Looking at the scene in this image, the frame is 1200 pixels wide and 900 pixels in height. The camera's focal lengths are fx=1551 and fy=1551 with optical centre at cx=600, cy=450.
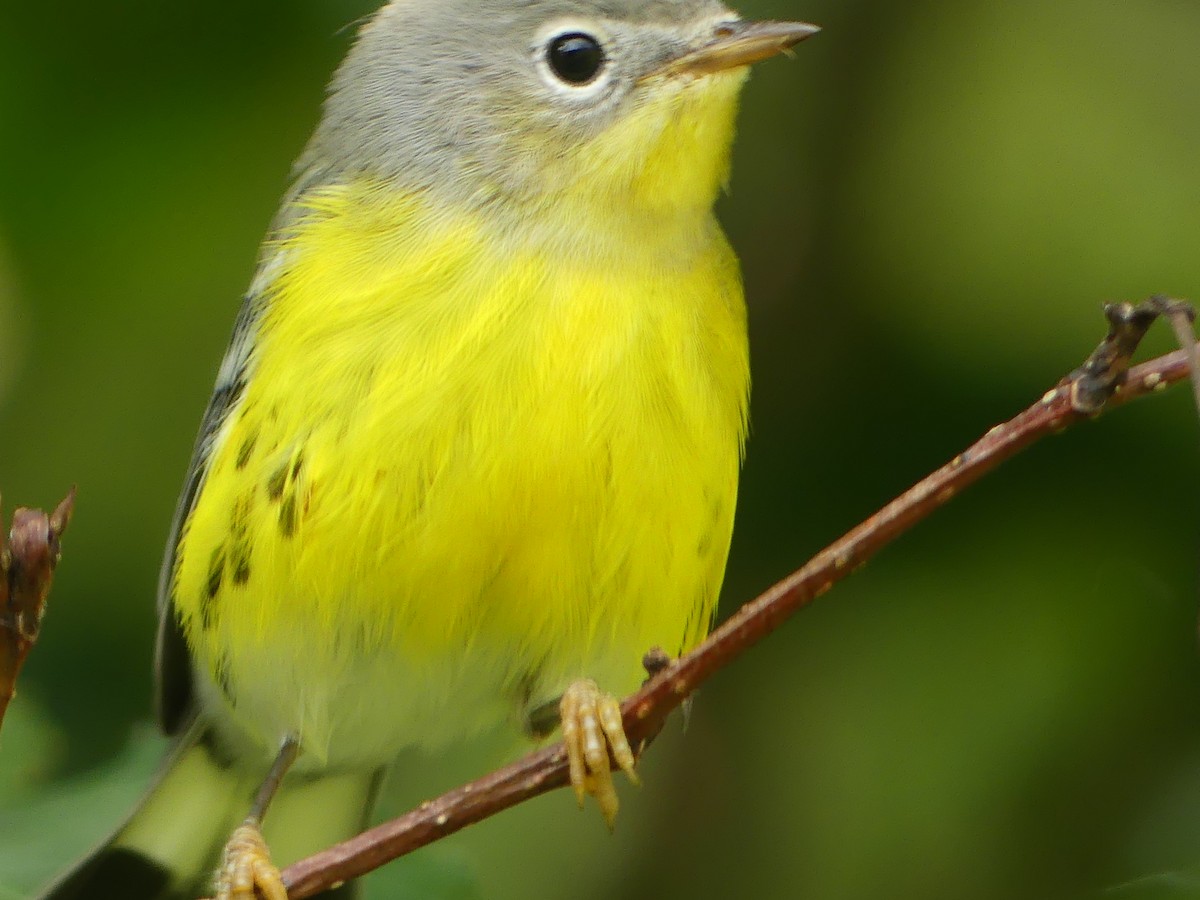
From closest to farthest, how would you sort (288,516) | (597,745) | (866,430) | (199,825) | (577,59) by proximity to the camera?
(597,745) → (288,516) → (577,59) → (866,430) → (199,825)

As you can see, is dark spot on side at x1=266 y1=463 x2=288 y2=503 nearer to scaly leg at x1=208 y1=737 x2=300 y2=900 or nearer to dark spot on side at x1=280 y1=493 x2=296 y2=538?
dark spot on side at x1=280 y1=493 x2=296 y2=538

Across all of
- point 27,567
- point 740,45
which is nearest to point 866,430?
point 740,45

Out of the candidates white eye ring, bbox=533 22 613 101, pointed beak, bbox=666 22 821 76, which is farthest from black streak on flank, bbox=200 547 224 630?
pointed beak, bbox=666 22 821 76

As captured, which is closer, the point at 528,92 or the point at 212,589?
the point at 212,589

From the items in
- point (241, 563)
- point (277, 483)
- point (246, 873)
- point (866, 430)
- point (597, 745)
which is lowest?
point (246, 873)

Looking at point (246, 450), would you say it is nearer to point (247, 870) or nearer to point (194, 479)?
point (194, 479)

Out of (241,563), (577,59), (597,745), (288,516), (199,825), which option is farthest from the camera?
(199,825)
